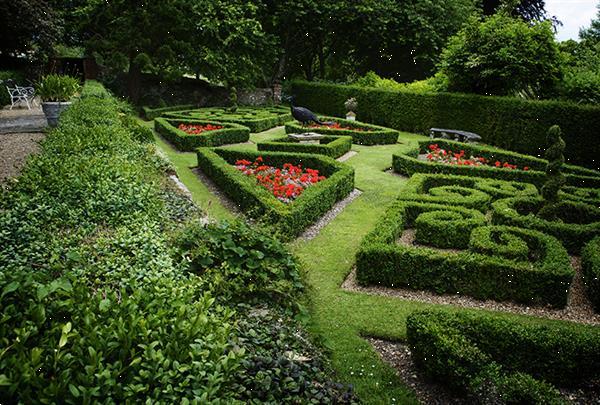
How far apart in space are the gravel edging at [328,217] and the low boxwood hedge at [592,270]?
→ 14.8ft

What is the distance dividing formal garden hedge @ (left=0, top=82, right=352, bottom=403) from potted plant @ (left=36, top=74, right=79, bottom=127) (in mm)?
8010

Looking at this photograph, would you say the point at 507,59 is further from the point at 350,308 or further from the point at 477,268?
the point at 350,308

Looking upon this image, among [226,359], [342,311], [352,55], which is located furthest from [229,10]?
[226,359]

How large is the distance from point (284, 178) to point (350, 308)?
555 cm

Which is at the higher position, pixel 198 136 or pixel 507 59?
pixel 507 59

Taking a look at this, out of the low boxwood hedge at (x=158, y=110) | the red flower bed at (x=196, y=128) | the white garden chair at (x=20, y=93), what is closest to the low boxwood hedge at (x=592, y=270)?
the red flower bed at (x=196, y=128)

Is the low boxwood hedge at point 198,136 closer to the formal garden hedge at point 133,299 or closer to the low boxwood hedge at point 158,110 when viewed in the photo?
the low boxwood hedge at point 158,110

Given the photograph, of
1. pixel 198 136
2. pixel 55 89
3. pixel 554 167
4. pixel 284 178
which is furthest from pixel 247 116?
pixel 554 167

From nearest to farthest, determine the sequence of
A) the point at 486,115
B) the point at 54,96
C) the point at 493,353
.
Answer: the point at 493,353 → the point at 54,96 → the point at 486,115

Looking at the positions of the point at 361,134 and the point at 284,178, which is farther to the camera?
the point at 361,134

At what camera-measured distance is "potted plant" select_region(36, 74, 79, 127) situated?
45.9ft

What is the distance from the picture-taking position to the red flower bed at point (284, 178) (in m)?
10.3

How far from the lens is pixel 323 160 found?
12.8 m

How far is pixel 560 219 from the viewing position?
30.5 ft
